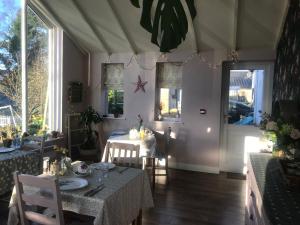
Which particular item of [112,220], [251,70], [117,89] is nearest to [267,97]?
[251,70]

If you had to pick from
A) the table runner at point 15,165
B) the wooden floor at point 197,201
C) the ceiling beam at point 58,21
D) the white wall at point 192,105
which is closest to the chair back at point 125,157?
the wooden floor at point 197,201

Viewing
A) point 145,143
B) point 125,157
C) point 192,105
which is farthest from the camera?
point 192,105

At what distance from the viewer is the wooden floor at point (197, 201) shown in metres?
3.31

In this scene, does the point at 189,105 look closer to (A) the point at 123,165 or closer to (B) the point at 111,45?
(B) the point at 111,45

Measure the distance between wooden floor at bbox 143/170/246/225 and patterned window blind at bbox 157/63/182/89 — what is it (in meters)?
1.73

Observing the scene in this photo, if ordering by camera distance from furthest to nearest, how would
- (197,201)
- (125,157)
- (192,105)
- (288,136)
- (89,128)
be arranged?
(89,128) < (192,105) < (197,201) < (125,157) < (288,136)

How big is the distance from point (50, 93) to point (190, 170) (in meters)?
3.03

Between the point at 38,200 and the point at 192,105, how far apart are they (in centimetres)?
380

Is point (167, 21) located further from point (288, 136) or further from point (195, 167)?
point (195, 167)

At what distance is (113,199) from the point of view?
2.03 m

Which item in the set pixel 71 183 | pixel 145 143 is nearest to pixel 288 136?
pixel 71 183

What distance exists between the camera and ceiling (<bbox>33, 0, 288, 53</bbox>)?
3.99 m

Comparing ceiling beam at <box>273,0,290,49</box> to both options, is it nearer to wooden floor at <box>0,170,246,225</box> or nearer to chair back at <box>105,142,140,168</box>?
wooden floor at <box>0,170,246,225</box>

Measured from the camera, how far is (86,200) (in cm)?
197
